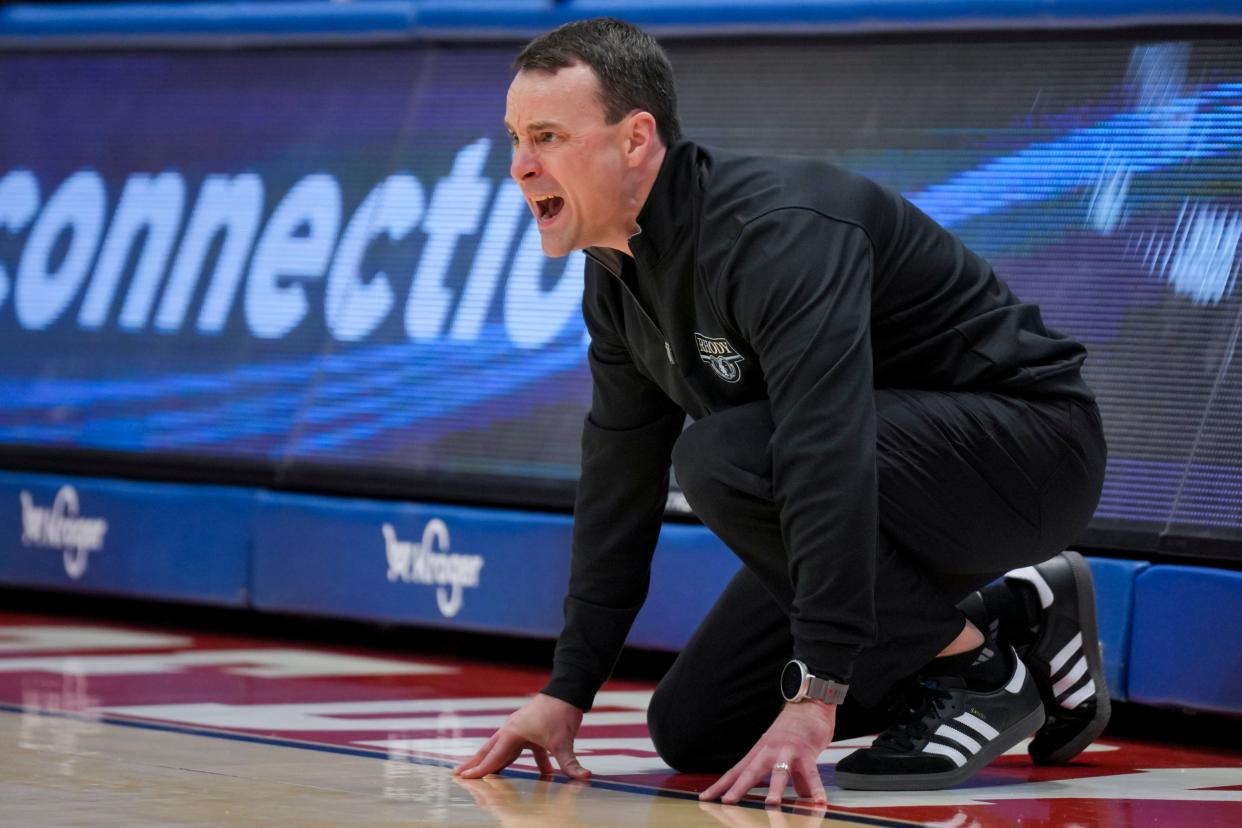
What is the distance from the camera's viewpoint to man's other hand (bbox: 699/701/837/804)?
6.90 ft

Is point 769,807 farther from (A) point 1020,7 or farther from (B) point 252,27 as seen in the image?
(B) point 252,27

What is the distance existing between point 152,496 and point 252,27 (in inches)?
43.5

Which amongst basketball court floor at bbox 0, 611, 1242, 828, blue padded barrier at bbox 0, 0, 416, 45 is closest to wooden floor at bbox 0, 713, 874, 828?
basketball court floor at bbox 0, 611, 1242, 828

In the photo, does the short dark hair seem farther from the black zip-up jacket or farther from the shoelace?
the shoelace

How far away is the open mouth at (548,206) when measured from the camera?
2.37m

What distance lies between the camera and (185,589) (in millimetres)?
4305

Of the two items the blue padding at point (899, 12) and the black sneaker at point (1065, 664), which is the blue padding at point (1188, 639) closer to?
the black sneaker at point (1065, 664)

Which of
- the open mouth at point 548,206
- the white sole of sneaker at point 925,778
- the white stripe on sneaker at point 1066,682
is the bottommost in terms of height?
the white sole of sneaker at point 925,778

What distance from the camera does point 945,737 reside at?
7.97 feet

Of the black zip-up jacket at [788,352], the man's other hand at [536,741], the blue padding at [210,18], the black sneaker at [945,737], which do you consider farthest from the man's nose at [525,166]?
the blue padding at [210,18]

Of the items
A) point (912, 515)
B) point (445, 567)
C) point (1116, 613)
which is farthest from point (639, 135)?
point (445, 567)

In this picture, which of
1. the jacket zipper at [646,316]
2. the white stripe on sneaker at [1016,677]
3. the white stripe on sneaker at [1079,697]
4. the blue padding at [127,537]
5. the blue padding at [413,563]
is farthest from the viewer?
the blue padding at [127,537]

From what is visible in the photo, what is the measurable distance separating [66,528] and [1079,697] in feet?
8.50

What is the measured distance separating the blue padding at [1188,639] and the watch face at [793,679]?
1157mm
